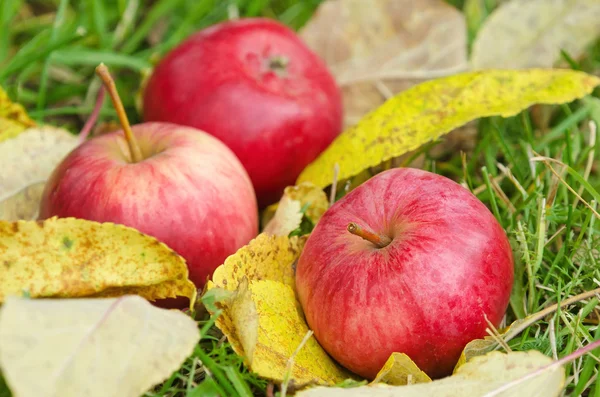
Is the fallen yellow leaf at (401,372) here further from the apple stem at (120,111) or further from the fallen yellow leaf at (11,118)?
the fallen yellow leaf at (11,118)

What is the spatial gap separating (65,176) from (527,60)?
4.28 ft

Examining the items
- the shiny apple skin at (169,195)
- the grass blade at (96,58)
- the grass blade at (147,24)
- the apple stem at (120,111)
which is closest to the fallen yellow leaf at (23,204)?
the shiny apple skin at (169,195)

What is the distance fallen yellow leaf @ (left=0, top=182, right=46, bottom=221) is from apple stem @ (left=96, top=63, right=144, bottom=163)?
29 cm

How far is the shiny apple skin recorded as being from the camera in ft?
4.10

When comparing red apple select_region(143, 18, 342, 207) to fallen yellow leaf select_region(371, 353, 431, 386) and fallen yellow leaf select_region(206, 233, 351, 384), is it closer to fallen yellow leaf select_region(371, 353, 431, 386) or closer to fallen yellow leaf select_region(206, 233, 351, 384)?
fallen yellow leaf select_region(206, 233, 351, 384)

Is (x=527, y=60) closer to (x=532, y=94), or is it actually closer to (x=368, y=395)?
(x=532, y=94)

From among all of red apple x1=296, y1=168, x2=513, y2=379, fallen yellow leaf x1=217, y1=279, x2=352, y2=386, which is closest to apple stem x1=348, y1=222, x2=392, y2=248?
red apple x1=296, y1=168, x2=513, y2=379

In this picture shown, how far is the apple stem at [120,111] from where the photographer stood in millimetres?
1320

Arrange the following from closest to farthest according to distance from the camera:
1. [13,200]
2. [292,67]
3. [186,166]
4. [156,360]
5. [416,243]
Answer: [156,360] → [416,243] → [186,166] → [13,200] → [292,67]

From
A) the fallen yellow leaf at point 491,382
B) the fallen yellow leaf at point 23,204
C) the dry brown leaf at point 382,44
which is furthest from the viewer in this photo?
the dry brown leaf at point 382,44

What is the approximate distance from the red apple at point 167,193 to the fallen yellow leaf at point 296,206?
0.06m

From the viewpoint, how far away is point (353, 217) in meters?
1.21

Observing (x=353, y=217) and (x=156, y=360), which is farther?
(x=353, y=217)

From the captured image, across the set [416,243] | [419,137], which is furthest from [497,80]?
[416,243]
